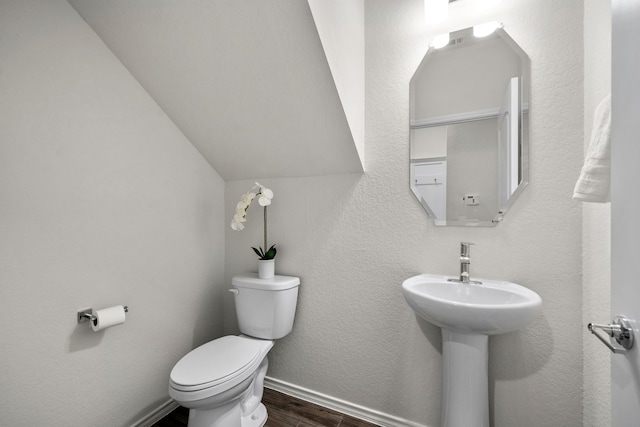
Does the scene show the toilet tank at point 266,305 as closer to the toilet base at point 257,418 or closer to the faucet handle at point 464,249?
the toilet base at point 257,418

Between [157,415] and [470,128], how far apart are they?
2.21 m

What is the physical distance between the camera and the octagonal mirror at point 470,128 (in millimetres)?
1271

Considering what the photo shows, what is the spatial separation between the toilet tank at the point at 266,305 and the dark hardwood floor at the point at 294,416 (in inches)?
16.4

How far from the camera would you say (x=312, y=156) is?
161cm

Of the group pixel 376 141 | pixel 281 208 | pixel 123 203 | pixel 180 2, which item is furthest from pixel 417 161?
pixel 123 203

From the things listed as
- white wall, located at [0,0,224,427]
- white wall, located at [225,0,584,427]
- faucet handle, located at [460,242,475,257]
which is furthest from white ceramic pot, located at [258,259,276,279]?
faucet handle, located at [460,242,475,257]

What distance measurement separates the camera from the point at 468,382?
1142mm

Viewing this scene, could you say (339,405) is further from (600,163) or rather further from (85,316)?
(600,163)

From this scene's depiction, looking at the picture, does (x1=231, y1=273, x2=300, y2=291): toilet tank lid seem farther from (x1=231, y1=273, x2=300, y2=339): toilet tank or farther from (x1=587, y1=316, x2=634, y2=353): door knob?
(x1=587, y1=316, x2=634, y2=353): door knob

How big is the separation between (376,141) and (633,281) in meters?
1.18

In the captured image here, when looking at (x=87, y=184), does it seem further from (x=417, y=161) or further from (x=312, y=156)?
(x=417, y=161)

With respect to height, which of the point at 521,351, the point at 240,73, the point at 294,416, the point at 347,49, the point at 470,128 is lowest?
the point at 294,416

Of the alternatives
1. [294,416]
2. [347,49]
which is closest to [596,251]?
[347,49]

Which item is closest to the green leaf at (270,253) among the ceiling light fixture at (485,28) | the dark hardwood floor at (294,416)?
the dark hardwood floor at (294,416)
